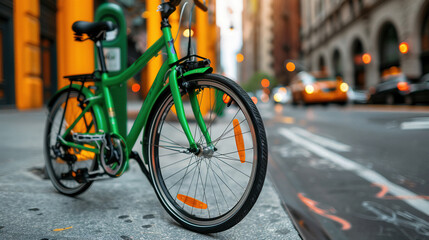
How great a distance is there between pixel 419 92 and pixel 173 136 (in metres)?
15.9

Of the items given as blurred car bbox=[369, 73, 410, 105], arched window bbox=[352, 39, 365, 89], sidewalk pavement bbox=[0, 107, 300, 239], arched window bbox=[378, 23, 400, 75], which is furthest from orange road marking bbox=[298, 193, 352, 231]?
arched window bbox=[352, 39, 365, 89]

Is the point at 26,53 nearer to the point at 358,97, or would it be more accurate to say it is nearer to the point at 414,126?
the point at 414,126

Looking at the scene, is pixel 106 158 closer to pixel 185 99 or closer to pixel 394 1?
pixel 185 99

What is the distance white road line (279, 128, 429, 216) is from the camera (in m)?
3.00

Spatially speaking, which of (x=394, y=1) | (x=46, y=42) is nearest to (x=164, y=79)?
(x=46, y=42)

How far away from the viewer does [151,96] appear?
2342 mm

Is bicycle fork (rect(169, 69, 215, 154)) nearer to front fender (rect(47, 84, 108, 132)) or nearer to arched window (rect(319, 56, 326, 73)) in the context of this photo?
front fender (rect(47, 84, 108, 132))

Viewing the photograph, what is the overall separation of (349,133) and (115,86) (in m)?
6.09

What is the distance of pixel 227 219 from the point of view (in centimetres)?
197

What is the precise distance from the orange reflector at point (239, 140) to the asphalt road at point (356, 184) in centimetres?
73

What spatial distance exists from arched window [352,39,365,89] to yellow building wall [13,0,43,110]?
29.3m

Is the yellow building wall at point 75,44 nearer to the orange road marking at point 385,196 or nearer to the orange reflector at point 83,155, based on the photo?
the orange reflector at point 83,155

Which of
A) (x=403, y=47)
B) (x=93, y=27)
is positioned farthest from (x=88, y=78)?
(x=403, y=47)

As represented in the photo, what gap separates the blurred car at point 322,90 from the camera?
63.3 ft
